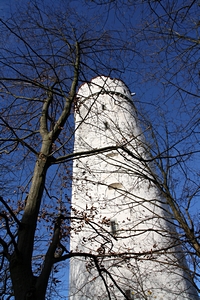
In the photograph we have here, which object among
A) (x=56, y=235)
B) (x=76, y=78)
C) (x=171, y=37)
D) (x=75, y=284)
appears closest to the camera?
(x=56, y=235)

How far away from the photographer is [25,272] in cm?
271

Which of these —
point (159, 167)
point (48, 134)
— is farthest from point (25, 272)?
point (159, 167)

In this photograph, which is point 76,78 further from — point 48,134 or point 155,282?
point 155,282

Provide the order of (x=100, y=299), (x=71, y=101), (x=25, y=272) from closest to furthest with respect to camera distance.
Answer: (x=25, y=272), (x=71, y=101), (x=100, y=299)

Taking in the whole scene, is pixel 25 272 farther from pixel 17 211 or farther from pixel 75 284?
pixel 75 284

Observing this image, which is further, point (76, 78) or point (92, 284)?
point (92, 284)

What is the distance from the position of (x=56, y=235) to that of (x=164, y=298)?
5286 mm

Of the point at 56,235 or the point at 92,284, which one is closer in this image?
the point at 56,235

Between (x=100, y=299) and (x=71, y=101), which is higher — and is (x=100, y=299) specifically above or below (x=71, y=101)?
below

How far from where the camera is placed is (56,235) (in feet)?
11.2

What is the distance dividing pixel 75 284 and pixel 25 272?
A: 6.14m

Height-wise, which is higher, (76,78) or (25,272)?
(76,78)

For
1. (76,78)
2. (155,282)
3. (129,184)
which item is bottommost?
(155,282)

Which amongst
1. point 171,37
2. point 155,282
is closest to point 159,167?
point 171,37
